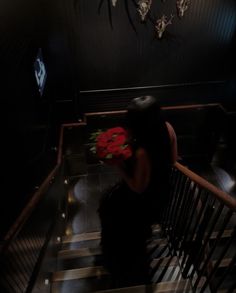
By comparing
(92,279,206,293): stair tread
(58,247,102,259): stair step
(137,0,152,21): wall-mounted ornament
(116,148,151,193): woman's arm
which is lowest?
(58,247,102,259): stair step

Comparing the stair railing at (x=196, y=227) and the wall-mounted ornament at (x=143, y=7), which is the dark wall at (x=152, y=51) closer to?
the wall-mounted ornament at (x=143, y=7)

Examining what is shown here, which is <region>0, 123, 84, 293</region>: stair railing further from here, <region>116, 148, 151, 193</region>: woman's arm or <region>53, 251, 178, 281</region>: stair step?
<region>116, 148, 151, 193</region>: woman's arm

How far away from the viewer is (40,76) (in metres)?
3.45

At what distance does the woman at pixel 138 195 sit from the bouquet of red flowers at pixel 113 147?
0.06 m

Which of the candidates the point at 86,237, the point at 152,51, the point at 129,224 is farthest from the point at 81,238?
the point at 152,51

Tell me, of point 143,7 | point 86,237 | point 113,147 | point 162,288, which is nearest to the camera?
point 113,147

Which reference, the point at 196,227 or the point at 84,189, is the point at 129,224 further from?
the point at 84,189

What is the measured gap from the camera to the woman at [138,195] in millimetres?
1598

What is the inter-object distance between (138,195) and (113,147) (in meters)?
0.53

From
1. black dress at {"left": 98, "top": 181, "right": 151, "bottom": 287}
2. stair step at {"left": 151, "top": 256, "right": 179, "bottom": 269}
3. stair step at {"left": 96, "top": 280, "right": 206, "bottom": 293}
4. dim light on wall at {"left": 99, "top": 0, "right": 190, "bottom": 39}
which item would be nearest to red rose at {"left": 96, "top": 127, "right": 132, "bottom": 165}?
black dress at {"left": 98, "top": 181, "right": 151, "bottom": 287}

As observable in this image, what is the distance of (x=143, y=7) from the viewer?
4.18 meters

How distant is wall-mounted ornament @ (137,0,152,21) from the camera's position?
4.13 meters

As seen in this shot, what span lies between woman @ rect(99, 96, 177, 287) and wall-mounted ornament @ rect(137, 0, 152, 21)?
3229 mm

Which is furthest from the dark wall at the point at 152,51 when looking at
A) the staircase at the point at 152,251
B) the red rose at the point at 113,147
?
the red rose at the point at 113,147
